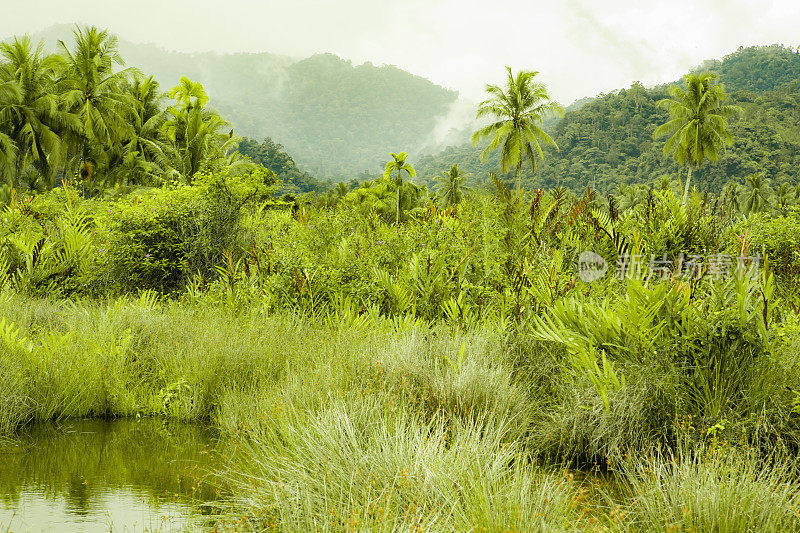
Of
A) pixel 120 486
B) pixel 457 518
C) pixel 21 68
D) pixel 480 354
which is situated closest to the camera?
pixel 457 518

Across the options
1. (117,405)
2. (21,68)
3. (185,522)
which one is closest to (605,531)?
(185,522)

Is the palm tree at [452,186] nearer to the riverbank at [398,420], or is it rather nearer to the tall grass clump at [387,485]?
the riverbank at [398,420]

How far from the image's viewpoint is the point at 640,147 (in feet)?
295

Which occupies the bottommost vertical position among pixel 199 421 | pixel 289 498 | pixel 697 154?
pixel 199 421

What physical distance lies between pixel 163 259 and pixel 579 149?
87.3m

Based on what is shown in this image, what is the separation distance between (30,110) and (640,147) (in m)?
81.8

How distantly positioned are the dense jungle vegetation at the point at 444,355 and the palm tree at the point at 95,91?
21.1 meters

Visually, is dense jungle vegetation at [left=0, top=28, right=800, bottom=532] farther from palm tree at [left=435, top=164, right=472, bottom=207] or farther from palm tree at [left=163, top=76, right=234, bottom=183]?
palm tree at [left=435, top=164, right=472, bottom=207]

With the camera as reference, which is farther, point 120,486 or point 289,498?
point 120,486

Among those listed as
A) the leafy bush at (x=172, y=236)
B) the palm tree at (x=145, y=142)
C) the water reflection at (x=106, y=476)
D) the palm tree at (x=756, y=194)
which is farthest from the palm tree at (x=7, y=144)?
the palm tree at (x=756, y=194)

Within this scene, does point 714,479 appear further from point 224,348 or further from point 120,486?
point 224,348

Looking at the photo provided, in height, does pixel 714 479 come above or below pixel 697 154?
below

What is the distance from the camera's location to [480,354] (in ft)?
18.4

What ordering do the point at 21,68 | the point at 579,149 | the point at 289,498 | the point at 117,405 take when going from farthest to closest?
the point at 579,149, the point at 21,68, the point at 117,405, the point at 289,498
